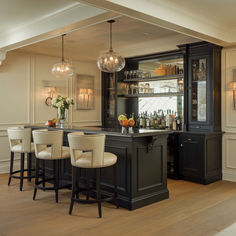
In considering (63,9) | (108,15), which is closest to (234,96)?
(108,15)

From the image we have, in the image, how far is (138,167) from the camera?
407 centimetres

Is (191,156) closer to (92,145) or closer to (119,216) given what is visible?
(119,216)

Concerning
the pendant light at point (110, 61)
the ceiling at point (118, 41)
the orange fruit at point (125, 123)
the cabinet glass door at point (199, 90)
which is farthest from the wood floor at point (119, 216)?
the ceiling at point (118, 41)

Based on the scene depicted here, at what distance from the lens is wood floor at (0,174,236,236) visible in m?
3.30

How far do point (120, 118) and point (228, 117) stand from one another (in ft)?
8.24

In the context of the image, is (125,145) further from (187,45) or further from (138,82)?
(138,82)

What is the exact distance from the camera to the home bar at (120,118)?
369cm

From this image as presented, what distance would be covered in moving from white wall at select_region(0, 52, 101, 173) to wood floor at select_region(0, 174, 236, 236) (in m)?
2.02

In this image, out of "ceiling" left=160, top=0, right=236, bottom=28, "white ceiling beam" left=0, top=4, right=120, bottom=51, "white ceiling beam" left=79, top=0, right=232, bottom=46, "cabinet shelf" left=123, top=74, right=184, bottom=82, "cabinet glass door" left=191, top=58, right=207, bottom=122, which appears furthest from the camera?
"cabinet shelf" left=123, top=74, right=184, bottom=82

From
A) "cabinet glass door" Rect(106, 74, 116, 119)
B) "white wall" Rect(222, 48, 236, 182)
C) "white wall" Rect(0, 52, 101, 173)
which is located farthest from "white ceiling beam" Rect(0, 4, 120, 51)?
"white wall" Rect(222, 48, 236, 182)

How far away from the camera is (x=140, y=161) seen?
13.4ft

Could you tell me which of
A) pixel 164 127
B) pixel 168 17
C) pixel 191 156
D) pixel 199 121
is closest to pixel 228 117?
pixel 199 121

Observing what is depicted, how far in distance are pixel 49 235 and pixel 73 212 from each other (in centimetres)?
75

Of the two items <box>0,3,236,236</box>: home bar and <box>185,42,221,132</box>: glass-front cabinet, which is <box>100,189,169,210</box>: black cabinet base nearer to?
<box>0,3,236,236</box>: home bar
